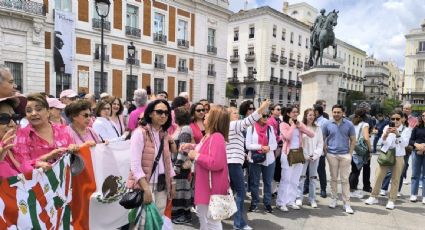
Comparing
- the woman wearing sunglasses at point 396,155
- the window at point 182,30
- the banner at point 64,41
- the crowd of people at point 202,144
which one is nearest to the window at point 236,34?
the window at point 182,30

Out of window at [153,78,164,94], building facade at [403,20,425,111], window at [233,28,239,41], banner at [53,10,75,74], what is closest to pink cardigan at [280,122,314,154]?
banner at [53,10,75,74]

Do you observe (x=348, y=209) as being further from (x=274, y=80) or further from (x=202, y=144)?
(x=274, y=80)

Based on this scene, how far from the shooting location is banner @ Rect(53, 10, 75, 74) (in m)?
24.3

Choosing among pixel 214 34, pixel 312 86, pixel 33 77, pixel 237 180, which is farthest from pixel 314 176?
pixel 214 34

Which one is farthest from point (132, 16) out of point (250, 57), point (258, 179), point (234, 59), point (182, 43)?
point (258, 179)

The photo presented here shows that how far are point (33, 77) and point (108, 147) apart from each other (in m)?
23.2

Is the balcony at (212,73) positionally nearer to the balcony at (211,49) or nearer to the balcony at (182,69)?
the balcony at (211,49)

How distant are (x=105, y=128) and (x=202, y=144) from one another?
1.86 meters

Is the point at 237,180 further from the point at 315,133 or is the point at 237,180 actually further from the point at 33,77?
the point at 33,77

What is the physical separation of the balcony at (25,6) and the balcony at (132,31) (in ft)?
24.8

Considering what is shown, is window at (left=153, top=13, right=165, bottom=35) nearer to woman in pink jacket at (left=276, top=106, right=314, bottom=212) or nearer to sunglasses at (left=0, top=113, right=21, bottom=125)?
woman in pink jacket at (left=276, top=106, right=314, bottom=212)

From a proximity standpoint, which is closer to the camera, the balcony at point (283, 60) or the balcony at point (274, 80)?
the balcony at point (274, 80)

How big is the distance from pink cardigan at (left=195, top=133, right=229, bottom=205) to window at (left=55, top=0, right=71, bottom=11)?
25.7 metres

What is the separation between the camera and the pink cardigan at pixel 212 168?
354cm
